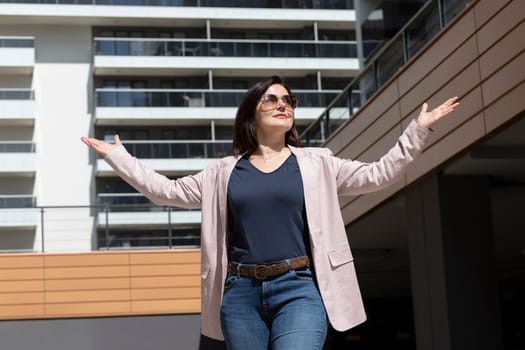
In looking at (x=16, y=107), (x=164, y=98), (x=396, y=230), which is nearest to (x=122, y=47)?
(x=164, y=98)

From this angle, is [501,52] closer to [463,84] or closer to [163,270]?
[463,84]

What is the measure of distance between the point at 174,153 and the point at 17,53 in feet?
27.5

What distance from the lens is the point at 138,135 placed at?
46000 millimetres

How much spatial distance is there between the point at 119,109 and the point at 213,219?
1655 inches

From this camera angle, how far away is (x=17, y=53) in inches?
1777

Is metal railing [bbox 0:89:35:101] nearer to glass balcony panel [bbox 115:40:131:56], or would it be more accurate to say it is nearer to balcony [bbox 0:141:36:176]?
balcony [bbox 0:141:36:176]

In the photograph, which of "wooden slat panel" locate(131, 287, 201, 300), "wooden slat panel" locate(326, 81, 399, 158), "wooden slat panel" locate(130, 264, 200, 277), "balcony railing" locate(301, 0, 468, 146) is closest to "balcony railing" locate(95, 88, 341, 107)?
"wooden slat panel" locate(130, 264, 200, 277)

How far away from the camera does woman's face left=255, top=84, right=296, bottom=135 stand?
133 inches

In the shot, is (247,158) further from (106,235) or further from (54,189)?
(54,189)

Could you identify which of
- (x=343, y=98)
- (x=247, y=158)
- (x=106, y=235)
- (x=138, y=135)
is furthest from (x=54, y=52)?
(x=247, y=158)

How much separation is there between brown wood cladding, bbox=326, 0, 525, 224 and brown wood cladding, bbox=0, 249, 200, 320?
20.1 feet

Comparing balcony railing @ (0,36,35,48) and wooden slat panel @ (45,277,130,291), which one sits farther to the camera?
balcony railing @ (0,36,35,48)

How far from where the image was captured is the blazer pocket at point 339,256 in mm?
3188

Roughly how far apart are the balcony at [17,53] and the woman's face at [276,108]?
142 ft
